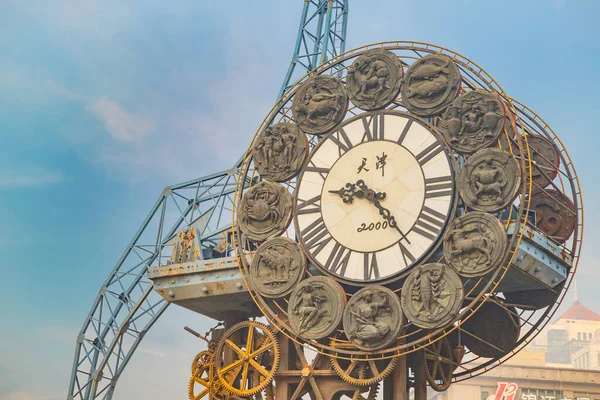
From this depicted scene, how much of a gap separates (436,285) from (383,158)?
12.9ft

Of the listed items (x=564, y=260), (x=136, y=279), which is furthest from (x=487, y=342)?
(x=136, y=279)

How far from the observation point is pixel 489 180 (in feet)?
62.9

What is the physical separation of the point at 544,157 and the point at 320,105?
6266 millimetres

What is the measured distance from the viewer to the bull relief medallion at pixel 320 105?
22.1 metres

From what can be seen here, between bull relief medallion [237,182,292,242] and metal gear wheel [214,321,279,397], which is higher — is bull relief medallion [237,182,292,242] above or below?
above

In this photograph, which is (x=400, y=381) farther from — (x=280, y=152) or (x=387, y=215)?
(x=280, y=152)

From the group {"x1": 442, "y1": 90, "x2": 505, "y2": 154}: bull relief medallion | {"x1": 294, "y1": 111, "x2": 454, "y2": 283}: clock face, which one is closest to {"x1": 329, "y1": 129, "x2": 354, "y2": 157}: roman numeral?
{"x1": 294, "y1": 111, "x2": 454, "y2": 283}: clock face

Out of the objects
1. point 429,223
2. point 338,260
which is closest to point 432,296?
point 429,223

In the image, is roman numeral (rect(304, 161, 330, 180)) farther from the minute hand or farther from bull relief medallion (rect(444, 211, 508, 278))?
bull relief medallion (rect(444, 211, 508, 278))

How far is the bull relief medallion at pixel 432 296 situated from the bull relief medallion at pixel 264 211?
13.6 ft

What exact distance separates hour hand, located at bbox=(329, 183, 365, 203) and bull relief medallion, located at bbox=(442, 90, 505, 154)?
8.74 feet

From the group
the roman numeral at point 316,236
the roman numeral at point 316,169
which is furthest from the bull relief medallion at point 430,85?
the roman numeral at point 316,236

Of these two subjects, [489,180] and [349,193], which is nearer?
[489,180]

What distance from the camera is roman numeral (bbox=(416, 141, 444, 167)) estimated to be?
20438 mm
